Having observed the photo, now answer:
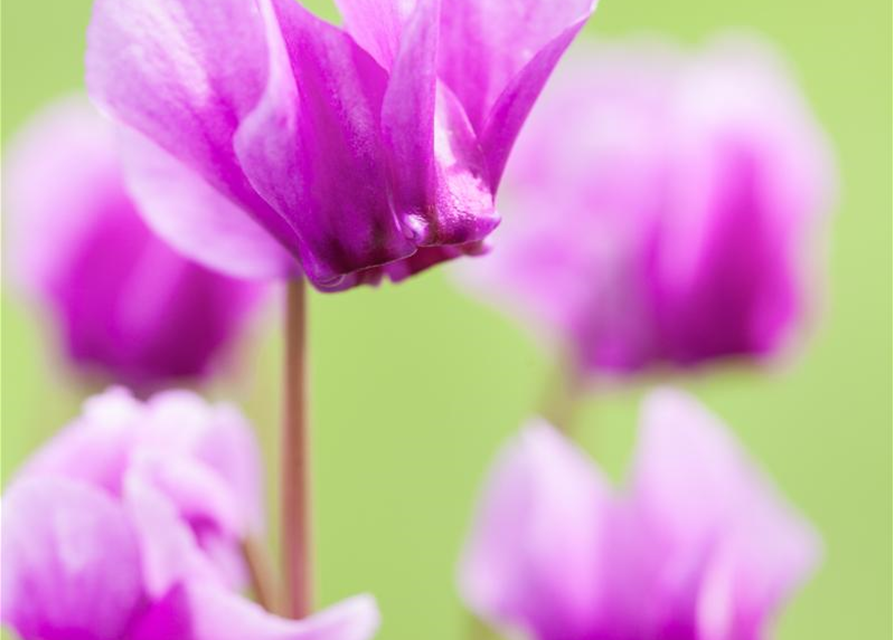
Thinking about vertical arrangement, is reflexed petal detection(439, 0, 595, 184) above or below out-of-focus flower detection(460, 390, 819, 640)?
above

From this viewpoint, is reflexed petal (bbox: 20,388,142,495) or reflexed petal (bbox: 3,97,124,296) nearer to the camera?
reflexed petal (bbox: 20,388,142,495)

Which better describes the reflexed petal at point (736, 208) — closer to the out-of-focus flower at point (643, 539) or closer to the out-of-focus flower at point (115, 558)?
the out-of-focus flower at point (643, 539)

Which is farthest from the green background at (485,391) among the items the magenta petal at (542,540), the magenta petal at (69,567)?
the magenta petal at (69,567)

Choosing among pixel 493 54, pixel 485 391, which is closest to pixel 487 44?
pixel 493 54

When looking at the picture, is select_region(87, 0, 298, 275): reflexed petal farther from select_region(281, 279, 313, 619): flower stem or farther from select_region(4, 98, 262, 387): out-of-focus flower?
select_region(4, 98, 262, 387): out-of-focus flower

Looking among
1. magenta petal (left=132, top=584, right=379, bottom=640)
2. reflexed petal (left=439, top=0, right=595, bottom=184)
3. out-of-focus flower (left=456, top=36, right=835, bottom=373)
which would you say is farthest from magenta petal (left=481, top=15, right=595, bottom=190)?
out-of-focus flower (left=456, top=36, right=835, bottom=373)

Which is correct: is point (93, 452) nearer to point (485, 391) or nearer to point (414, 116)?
point (414, 116)

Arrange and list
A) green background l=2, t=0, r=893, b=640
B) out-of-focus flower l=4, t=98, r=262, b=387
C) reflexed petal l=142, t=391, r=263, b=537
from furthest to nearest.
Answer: green background l=2, t=0, r=893, b=640 < out-of-focus flower l=4, t=98, r=262, b=387 < reflexed petal l=142, t=391, r=263, b=537

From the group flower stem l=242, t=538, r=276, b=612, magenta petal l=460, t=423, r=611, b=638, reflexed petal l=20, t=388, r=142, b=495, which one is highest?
reflexed petal l=20, t=388, r=142, b=495
